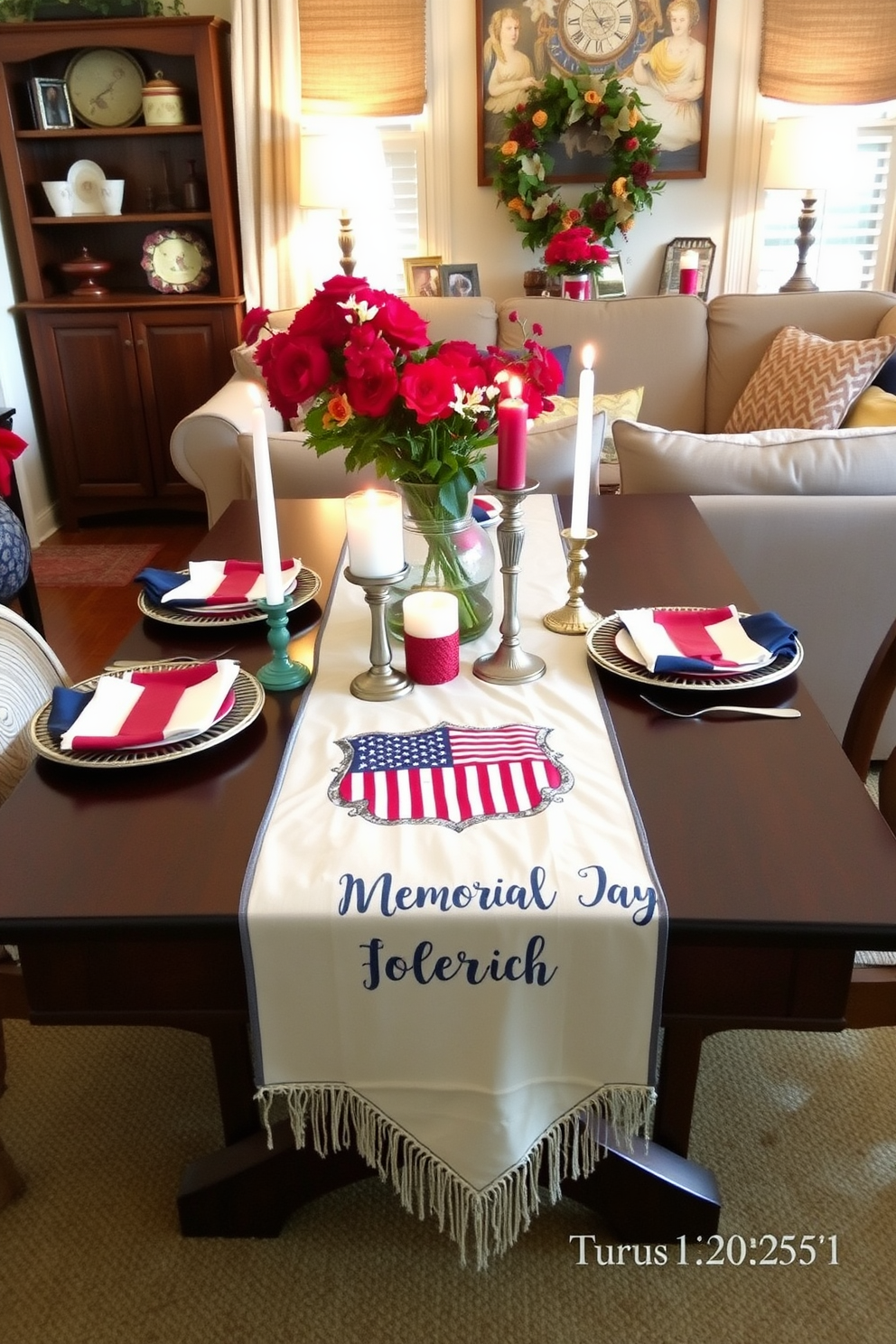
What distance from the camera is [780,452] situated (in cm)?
197

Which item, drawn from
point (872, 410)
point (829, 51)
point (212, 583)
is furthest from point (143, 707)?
point (829, 51)

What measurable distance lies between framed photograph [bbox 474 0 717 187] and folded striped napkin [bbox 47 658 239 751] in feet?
11.7

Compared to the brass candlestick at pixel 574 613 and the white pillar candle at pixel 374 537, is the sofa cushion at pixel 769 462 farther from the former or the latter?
the white pillar candle at pixel 374 537

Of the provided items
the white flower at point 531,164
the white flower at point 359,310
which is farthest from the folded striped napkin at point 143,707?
the white flower at point 531,164

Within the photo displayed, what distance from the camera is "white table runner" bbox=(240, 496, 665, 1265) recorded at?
0.90m

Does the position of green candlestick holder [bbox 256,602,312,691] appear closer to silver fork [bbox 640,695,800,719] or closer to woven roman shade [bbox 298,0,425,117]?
silver fork [bbox 640,695,800,719]

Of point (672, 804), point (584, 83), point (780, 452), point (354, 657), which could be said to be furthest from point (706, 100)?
point (672, 804)

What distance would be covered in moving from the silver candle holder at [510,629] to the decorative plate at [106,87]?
3.61 meters

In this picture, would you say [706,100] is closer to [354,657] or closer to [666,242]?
[666,242]

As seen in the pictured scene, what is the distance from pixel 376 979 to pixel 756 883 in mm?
358

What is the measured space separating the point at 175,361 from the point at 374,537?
130 inches

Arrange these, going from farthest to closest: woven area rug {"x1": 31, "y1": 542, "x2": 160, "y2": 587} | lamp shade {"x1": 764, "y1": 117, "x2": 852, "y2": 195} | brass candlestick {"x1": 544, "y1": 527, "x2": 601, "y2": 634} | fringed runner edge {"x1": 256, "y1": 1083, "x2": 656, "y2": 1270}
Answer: woven area rug {"x1": 31, "y1": 542, "x2": 160, "y2": 587}
lamp shade {"x1": 764, "y1": 117, "x2": 852, "y2": 195}
brass candlestick {"x1": 544, "y1": 527, "x2": 601, "y2": 634}
fringed runner edge {"x1": 256, "y1": 1083, "x2": 656, "y2": 1270}

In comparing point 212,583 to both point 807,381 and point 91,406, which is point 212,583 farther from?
point 91,406

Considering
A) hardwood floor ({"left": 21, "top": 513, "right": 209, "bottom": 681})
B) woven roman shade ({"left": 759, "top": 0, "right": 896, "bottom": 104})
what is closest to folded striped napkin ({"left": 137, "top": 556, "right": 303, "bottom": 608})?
hardwood floor ({"left": 21, "top": 513, "right": 209, "bottom": 681})
